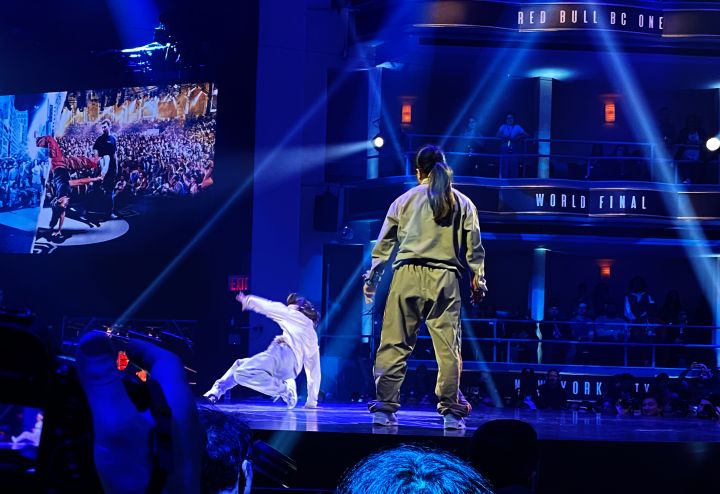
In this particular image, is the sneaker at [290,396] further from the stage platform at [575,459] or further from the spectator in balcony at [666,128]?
the spectator in balcony at [666,128]

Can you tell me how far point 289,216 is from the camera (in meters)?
19.1

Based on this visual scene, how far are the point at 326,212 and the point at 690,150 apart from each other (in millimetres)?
6683

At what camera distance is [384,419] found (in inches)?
262

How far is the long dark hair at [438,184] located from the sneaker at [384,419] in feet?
4.18

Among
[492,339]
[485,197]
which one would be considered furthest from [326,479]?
[485,197]

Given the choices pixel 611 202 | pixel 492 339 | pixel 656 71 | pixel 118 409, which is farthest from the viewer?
pixel 656 71

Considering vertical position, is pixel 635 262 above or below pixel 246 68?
below

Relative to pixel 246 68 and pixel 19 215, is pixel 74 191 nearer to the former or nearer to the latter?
pixel 19 215

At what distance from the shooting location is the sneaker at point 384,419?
21.8 feet

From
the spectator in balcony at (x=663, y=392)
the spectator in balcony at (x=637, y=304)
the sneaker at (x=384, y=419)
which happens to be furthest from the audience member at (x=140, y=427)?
the spectator in balcony at (x=637, y=304)

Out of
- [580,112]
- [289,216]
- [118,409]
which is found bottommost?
[118,409]

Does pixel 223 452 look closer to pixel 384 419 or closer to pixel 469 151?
pixel 384 419

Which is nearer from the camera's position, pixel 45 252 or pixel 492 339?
pixel 492 339

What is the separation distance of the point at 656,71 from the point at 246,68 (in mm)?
7661
